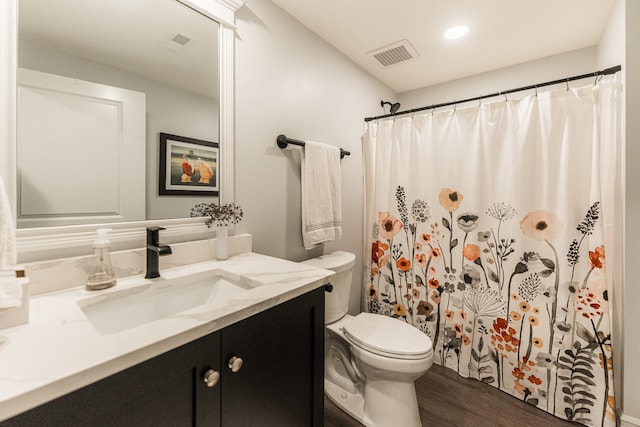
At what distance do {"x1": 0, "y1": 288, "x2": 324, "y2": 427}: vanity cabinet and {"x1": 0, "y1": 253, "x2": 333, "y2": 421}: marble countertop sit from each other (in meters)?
0.02

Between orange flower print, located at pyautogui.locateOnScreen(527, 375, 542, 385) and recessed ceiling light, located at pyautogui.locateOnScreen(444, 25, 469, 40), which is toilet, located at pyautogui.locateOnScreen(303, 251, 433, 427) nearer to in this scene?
orange flower print, located at pyautogui.locateOnScreen(527, 375, 542, 385)

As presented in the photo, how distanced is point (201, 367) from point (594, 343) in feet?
6.20

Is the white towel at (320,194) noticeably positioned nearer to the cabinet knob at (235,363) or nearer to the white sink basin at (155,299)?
the white sink basin at (155,299)

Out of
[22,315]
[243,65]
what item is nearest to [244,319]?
[22,315]

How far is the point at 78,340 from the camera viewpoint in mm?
563

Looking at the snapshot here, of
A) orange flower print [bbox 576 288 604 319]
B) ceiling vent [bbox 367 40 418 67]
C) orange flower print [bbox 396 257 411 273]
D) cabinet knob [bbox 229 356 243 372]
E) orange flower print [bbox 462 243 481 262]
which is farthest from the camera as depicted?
orange flower print [bbox 396 257 411 273]

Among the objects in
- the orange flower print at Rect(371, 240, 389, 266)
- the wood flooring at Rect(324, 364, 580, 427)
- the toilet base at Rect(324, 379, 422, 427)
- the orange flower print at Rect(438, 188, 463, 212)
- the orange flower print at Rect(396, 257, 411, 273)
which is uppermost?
the orange flower print at Rect(438, 188, 463, 212)

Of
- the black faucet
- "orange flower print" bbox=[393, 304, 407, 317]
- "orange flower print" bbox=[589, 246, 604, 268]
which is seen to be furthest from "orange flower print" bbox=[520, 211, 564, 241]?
the black faucet

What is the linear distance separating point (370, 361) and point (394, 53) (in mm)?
1970

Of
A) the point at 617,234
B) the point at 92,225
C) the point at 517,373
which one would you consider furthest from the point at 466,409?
the point at 92,225

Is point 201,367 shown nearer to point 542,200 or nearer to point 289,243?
point 289,243

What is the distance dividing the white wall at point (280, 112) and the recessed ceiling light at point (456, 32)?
658 millimetres

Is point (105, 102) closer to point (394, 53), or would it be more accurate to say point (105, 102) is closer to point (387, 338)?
point (387, 338)

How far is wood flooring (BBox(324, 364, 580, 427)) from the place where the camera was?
4.81ft
